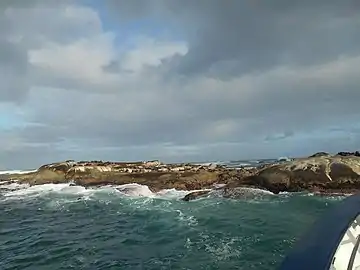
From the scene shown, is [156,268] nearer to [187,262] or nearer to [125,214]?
[187,262]

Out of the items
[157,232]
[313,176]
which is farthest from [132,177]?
[157,232]

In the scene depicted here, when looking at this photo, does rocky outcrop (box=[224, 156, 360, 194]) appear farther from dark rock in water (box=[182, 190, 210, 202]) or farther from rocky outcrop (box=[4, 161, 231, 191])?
rocky outcrop (box=[4, 161, 231, 191])

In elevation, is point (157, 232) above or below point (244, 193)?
below

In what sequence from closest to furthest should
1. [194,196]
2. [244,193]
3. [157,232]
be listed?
[157,232] → [244,193] → [194,196]

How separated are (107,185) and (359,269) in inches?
1580

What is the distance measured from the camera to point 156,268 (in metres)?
14.2

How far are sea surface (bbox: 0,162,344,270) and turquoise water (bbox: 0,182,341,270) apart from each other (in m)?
0.04

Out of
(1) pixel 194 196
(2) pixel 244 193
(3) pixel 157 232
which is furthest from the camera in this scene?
(1) pixel 194 196

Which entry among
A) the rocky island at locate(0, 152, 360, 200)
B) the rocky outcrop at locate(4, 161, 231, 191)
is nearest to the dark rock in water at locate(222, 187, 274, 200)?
the rocky island at locate(0, 152, 360, 200)

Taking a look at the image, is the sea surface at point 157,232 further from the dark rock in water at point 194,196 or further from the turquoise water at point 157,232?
the dark rock in water at point 194,196

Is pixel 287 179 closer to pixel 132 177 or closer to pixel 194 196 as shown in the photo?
pixel 194 196

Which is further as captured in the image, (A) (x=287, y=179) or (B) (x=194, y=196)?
(A) (x=287, y=179)

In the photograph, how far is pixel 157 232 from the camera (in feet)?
66.0

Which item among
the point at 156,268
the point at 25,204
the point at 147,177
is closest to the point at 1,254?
the point at 156,268
